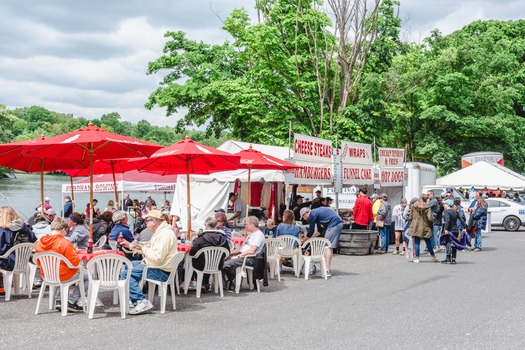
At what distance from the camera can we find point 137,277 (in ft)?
29.7

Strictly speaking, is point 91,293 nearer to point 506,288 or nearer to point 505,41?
point 506,288

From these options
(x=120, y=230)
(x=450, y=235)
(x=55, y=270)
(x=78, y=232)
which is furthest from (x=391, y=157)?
(x=55, y=270)

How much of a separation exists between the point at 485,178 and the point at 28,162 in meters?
23.3

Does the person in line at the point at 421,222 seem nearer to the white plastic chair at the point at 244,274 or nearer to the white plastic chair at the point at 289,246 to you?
the white plastic chair at the point at 289,246

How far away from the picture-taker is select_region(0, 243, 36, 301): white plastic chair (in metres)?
9.80

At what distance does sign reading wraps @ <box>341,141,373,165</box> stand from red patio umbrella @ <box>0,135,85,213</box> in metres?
8.90

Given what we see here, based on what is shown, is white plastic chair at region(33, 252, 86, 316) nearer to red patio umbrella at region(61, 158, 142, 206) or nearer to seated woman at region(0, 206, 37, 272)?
seated woman at region(0, 206, 37, 272)

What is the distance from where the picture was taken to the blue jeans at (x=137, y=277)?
8742 millimetres

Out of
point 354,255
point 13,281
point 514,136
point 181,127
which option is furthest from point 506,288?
point 514,136

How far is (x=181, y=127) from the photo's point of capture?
36812mm

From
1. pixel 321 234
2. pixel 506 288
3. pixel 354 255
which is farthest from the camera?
pixel 354 255

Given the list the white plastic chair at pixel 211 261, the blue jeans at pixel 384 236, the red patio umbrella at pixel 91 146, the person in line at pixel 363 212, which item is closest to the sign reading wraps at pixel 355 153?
the person in line at pixel 363 212

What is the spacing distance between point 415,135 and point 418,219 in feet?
80.6

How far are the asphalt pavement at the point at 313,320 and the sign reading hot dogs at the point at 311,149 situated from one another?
19.7 ft
